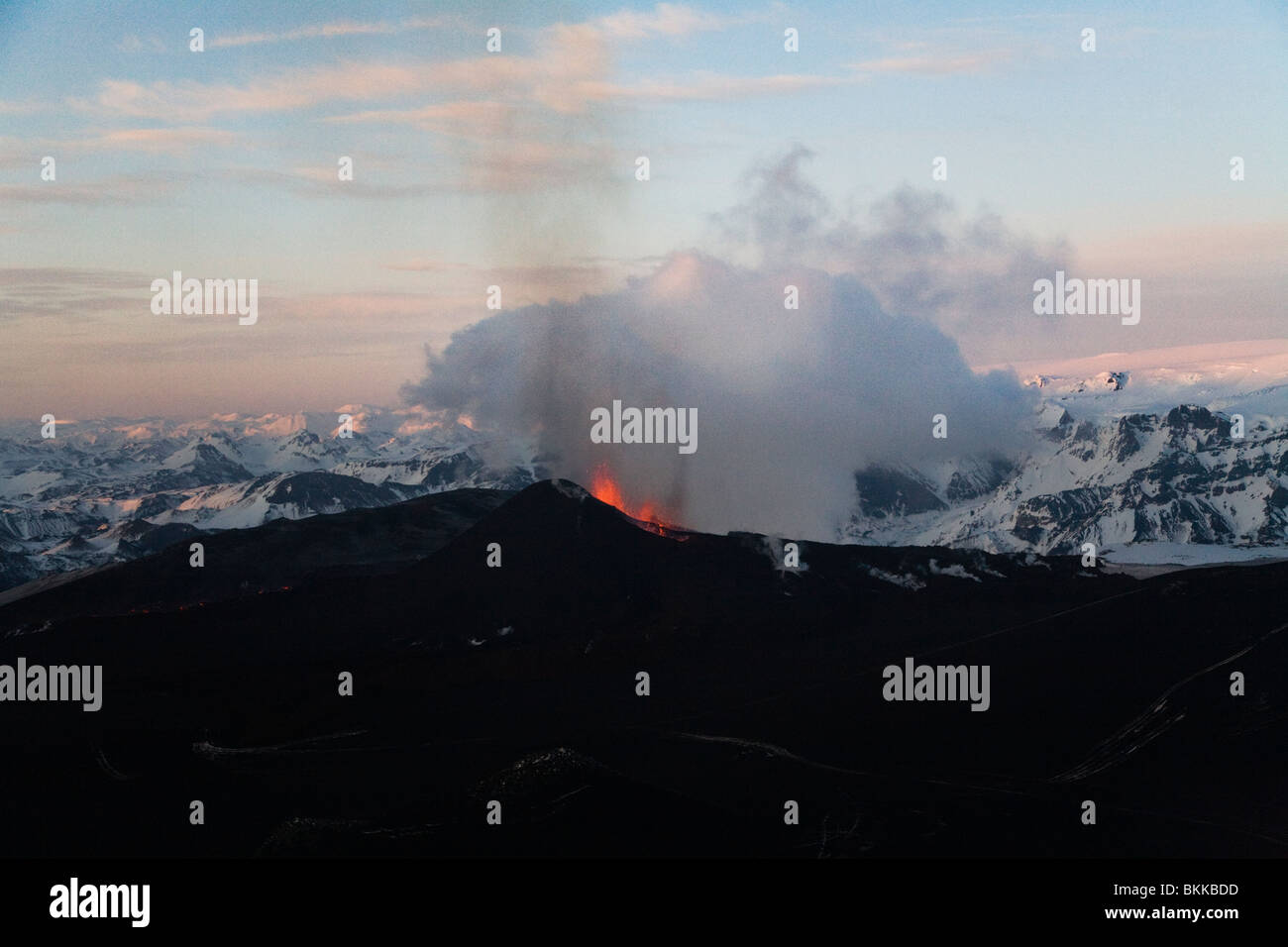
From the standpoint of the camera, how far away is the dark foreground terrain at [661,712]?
345ft

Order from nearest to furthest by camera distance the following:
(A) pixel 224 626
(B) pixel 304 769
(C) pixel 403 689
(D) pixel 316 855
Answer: (D) pixel 316 855 < (B) pixel 304 769 < (C) pixel 403 689 < (A) pixel 224 626

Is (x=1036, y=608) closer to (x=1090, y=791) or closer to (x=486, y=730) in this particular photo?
(x=1090, y=791)

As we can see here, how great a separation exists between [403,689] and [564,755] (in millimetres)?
27761

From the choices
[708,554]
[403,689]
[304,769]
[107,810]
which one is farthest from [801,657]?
[107,810]

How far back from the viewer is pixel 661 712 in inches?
5138

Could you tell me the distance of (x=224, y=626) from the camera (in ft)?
544

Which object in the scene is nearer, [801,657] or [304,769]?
[304,769]

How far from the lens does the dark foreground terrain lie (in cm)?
10506

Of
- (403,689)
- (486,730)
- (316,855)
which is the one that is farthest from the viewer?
(403,689)
